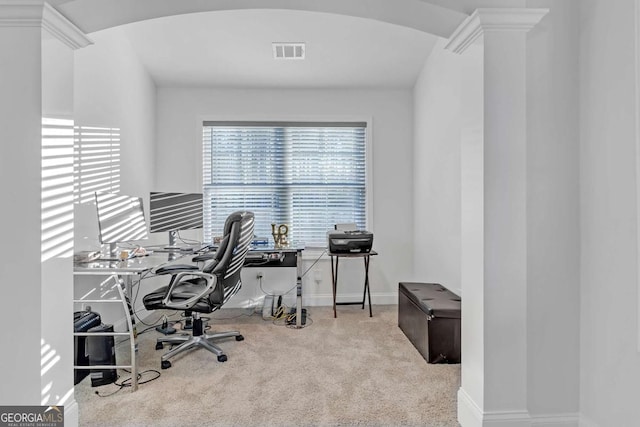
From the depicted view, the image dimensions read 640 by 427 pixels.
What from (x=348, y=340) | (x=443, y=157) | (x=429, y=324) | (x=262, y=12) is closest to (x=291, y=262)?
(x=348, y=340)

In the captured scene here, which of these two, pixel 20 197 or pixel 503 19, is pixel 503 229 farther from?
pixel 20 197

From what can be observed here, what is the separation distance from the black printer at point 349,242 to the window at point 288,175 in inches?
22.8

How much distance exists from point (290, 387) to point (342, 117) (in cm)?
290

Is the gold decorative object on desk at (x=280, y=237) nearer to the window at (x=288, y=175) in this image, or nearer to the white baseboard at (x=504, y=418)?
the window at (x=288, y=175)

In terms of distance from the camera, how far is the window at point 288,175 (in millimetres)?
4113

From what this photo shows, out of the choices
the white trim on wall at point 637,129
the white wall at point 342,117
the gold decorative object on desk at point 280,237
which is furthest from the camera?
the white wall at point 342,117

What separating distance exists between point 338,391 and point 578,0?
94.4 inches

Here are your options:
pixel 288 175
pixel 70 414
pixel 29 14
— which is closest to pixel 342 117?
pixel 288 175

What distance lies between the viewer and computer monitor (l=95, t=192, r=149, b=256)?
256cm

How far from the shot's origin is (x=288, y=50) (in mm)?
3441

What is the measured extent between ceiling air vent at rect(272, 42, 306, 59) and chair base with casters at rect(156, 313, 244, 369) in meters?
2.48

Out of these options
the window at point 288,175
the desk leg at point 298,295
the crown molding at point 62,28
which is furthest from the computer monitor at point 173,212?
the crown molding at point 62,28

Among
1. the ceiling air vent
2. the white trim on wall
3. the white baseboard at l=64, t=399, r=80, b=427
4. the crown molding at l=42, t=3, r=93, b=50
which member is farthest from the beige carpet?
the ceiling air vent

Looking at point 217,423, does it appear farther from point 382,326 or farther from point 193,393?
Answer: point 382,326
